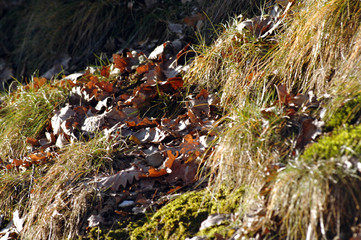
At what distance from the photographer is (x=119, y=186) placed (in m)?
2.74

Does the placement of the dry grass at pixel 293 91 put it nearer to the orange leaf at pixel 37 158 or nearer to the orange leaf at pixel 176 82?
the orange leaf at pixel 176 82

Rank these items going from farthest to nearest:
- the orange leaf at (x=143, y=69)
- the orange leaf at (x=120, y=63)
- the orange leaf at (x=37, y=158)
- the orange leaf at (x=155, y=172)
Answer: the orange leaf at (x=120, y=63) → the orange leaf at (x=143, y=69) → the orange leaf at (x=37, y=158) → the orange leaf at (x=155, y=172)

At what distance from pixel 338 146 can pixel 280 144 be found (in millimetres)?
376

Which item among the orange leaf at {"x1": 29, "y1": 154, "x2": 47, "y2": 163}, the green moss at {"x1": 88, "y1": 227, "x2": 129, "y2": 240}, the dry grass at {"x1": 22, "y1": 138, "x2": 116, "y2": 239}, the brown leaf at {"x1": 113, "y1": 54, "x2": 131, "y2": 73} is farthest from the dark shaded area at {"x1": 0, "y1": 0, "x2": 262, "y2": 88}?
the green moss at {"x1": 88, "y1": 227, "x2": 129, "y2": 240}

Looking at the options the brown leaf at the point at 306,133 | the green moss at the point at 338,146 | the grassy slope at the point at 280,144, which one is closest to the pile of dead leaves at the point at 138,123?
the grassy slope at the point at 280,144

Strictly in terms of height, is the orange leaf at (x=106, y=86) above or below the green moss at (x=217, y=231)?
above

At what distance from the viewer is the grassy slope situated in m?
1.89

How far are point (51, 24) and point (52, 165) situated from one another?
2.77 metres

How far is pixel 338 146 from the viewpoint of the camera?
6.61 ft

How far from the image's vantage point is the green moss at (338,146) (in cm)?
196

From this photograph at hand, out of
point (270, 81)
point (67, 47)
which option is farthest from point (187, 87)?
point (67, 47)

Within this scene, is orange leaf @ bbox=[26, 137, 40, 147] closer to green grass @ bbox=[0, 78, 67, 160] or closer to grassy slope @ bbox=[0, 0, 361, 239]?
green grass @ bbox=[0, 78, 67, 160]

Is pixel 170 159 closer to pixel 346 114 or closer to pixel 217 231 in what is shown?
pixel 217 231

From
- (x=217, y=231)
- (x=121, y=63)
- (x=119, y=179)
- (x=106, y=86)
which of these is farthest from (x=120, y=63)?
(x=217, y=231)
